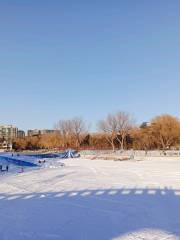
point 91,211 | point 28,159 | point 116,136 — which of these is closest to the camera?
point 91,211

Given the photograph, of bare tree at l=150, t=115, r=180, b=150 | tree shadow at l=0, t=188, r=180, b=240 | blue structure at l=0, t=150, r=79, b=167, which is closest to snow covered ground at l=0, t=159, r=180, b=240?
tree shadow at l=0, t=188, r=180, b=240

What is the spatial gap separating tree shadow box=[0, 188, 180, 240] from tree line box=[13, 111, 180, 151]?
180 feet

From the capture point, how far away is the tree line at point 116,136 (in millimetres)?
70812

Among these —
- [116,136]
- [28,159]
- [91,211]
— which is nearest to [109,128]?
[116,136]

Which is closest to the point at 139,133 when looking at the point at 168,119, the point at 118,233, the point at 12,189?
the point at 168,119

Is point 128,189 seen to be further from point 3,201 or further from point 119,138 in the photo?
point 119,138

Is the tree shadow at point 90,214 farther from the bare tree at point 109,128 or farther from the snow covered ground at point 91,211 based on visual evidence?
the bare tree at point 109,128

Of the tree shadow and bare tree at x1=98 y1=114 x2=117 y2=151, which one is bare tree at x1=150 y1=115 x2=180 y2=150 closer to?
bare tree at x1=98 y1=114 x2=117 y2=151

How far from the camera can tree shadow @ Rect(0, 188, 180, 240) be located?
28.8ft

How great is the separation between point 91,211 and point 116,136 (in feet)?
247

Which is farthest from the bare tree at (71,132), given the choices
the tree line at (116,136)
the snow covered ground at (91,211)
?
the snow covered ground at (91,211)

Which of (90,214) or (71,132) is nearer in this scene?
(90,214)

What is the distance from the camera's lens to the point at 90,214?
10969mm

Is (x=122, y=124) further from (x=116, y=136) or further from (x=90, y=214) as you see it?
(x=90, y=214)
